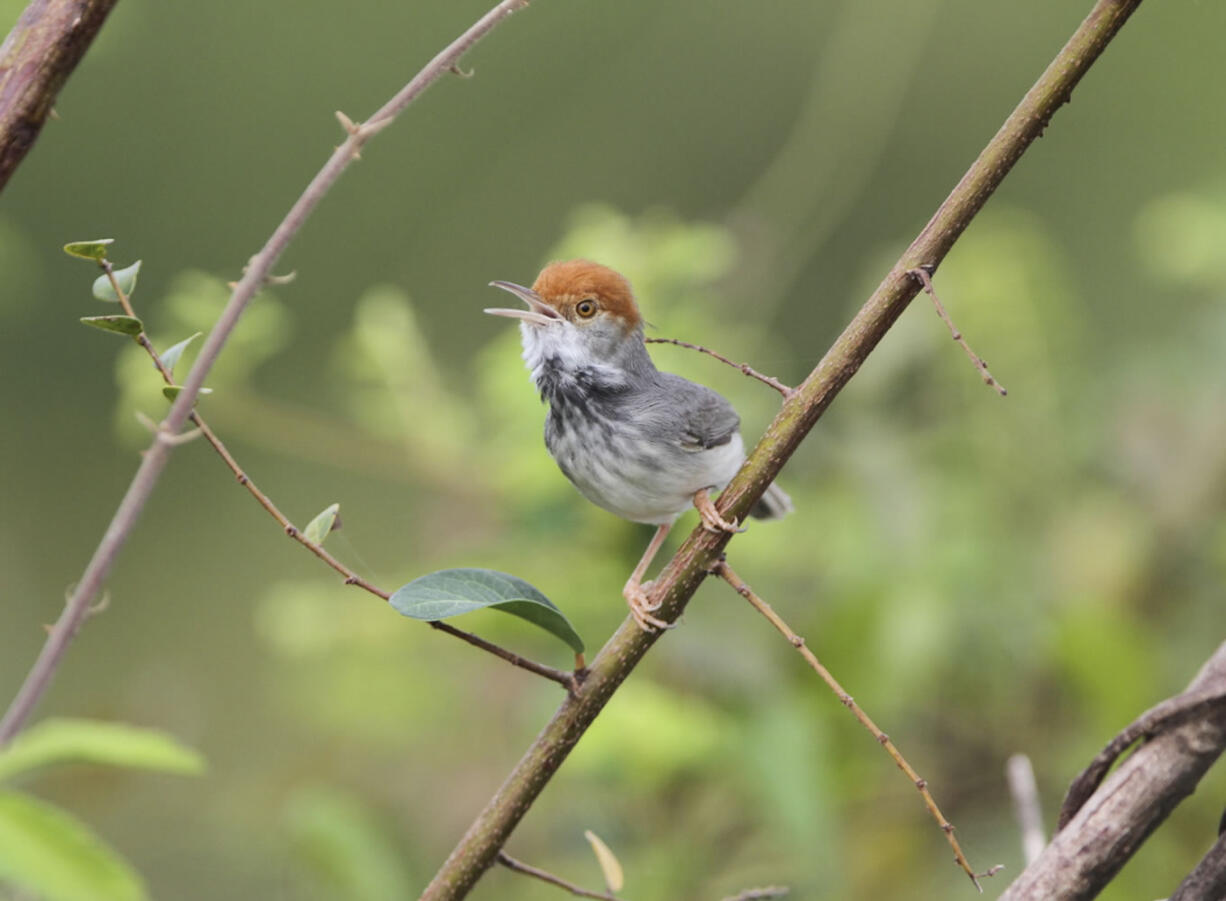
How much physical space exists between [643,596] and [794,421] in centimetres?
37

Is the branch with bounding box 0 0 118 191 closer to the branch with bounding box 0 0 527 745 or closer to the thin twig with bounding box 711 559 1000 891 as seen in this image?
the branch with bounding box 0 0 527 745

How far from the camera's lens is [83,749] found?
90 cm

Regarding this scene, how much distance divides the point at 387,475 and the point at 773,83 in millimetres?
2831

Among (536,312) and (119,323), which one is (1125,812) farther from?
(536,312)

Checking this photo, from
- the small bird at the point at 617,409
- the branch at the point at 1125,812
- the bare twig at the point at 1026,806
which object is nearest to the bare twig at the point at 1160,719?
the branch at the point at 1125,812

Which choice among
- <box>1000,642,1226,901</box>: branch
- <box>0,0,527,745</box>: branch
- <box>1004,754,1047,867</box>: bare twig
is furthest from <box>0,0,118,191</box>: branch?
<box>1004,754,1047,867</box>: bare twig

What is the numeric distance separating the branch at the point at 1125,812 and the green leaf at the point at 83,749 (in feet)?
1.94

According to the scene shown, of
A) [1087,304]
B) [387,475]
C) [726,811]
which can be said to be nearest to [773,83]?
[1087,304]

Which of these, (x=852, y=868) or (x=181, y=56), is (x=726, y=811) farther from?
(x=181, y=56)

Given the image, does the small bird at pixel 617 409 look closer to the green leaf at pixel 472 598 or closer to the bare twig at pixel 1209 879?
the green leaf at pixel 472 598

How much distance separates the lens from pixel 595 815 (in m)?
2.14

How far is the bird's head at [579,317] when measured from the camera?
5.35 feet

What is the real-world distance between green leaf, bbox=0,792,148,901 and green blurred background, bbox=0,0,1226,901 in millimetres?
367

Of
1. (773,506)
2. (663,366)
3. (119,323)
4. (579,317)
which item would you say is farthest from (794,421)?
(663,366)
